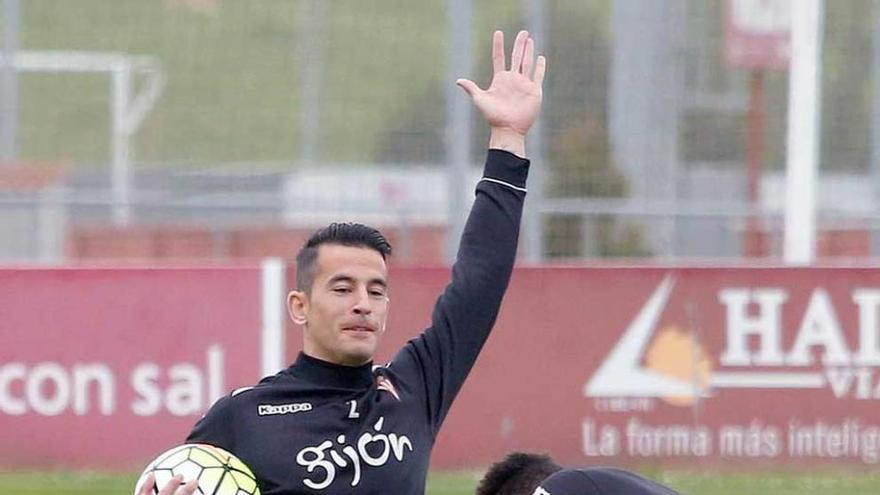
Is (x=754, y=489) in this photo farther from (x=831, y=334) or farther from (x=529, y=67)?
(x=529, y=67)

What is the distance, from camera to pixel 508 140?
5.05 metres

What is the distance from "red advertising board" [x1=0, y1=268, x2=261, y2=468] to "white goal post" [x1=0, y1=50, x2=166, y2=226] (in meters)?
5.54

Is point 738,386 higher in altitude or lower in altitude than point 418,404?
lower

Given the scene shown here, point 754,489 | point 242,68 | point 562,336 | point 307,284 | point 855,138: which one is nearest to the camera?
point 307,284

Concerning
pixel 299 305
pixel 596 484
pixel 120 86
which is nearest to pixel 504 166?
pixel 299 305

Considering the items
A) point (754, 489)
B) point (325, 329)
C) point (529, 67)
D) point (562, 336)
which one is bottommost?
point (754, 489)

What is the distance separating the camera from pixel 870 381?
12.1 metres

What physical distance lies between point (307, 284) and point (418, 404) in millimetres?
394

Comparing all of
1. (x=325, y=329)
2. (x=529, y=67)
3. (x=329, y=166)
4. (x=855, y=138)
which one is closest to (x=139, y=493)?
(x=325, y=329)

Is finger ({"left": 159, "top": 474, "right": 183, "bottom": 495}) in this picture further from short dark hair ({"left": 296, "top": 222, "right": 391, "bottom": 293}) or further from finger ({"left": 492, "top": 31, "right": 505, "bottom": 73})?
finger ({"left": 492, "top": 31, "right": 505, "bottom": 73})

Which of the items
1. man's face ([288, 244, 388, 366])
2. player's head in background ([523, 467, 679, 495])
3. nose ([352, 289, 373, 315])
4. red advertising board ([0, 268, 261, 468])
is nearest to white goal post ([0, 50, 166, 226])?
red advertising board ([0, 268, 261, 468])

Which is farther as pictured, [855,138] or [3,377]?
[855,138]

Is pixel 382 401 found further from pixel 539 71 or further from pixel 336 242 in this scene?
pixel 539 71

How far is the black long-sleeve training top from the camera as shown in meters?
4.73
